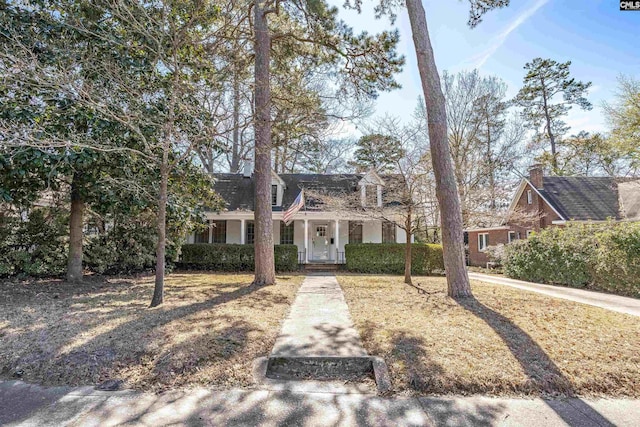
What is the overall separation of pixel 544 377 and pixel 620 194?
19473mm

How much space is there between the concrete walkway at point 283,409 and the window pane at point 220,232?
1552 cm

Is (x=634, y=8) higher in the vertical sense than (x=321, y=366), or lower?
higher

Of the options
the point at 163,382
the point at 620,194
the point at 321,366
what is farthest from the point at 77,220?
the point at 620,194

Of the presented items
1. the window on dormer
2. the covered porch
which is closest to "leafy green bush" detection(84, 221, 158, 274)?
the covered porch

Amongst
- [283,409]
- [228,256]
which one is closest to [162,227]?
[283,409]

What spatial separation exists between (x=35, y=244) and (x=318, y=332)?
9.59 m

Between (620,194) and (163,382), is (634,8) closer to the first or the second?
(163,382)

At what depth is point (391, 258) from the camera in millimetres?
15352

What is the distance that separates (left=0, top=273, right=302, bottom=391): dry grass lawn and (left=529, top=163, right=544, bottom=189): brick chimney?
18594 mm

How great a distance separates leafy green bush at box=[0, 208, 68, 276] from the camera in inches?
357

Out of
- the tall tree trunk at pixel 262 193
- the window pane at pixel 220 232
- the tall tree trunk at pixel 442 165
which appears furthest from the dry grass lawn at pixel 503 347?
the window pane at pixel 220 232

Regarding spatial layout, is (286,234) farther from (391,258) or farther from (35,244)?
(35,244)

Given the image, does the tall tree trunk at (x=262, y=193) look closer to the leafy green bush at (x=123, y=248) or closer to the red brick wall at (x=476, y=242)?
the leafy green bush at (x=123, y=248)

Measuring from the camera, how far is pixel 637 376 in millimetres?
3426
